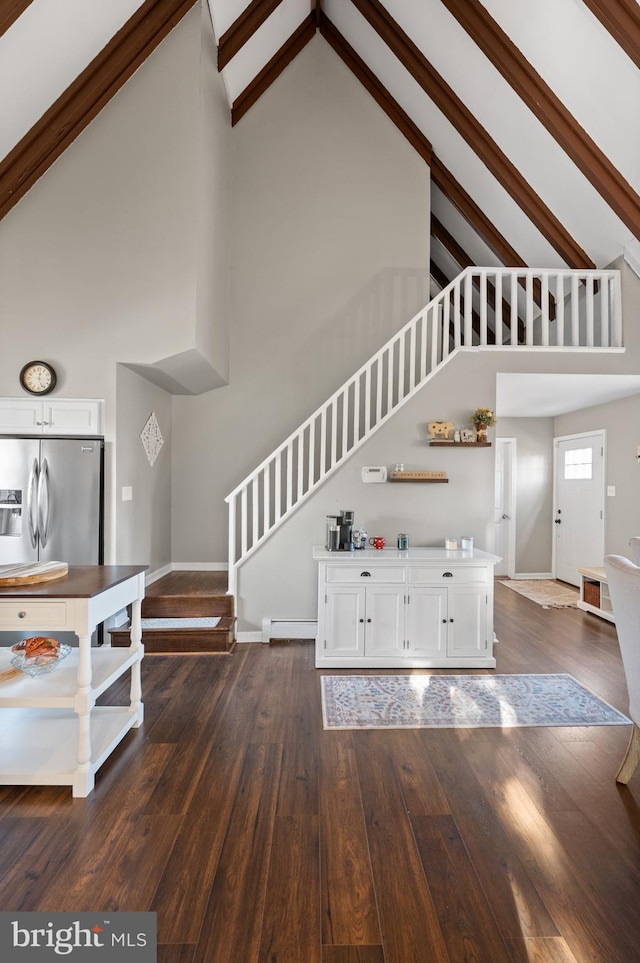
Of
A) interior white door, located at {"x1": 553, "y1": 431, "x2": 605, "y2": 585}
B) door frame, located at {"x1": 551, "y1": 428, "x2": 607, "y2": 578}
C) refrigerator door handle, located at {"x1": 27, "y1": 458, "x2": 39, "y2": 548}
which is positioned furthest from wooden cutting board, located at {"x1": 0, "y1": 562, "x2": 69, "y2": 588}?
interior white door, located at {"x1": 553, "y1": 431, "x2": 605, "y2": 585}

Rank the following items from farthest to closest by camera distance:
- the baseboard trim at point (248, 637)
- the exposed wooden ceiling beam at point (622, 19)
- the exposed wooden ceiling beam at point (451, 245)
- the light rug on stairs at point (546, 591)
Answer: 1. the exposed wooden ceiling beam at point (451, 245)
2. the light rug on stairs at point (546, 591)
3. the baseboard trim at point (248, 637)
4. the exposed wooden ceiling beam at point (622, 19)

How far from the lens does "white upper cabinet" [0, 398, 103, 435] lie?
4621 millimetres

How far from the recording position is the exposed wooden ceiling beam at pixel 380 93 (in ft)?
21.4

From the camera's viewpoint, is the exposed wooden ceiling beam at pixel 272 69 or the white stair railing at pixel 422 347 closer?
the white stair railing at pixel 422 347

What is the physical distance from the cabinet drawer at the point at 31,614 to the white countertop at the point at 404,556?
221 centimetres

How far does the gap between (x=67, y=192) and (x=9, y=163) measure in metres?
0.45

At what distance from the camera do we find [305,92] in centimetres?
657

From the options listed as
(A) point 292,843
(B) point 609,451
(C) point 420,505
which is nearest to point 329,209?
(C) point 420,505

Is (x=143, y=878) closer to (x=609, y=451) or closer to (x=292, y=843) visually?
(x=292, y=843)

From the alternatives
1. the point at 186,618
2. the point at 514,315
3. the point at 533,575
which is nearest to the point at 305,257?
the point at 514,315

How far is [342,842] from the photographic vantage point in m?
2.23

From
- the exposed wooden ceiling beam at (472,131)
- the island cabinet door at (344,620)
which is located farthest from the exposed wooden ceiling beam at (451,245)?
the island cabinet door at (344,620)

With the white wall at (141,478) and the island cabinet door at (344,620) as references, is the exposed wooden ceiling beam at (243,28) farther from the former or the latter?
the island cabinet door at (344,620)

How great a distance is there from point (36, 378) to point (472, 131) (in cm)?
499
